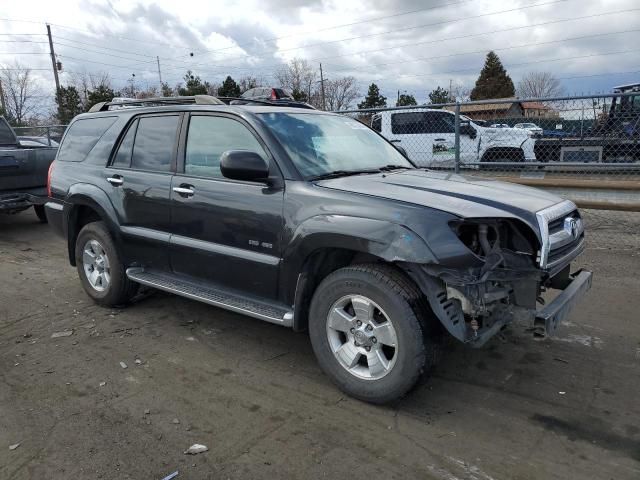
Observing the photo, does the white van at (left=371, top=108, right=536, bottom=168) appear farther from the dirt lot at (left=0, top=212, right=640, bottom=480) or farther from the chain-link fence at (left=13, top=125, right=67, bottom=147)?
the chain-link fence at (left=13, top=125, right=67, bottom=147)

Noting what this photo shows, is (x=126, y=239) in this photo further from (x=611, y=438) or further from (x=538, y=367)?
(x=611, y=438)

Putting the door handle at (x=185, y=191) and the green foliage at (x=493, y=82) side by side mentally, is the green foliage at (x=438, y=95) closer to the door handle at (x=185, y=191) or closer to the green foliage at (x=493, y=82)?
the green foliage at (x=493, y=82)

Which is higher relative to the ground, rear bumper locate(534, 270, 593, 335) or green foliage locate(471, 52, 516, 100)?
green foliage locate(471, 52, 516, 100)

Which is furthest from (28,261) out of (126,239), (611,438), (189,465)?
(611,438)

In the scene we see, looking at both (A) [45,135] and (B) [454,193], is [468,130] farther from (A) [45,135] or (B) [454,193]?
(A) [45,135]

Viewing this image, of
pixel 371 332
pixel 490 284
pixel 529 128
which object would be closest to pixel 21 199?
pixel 371 332

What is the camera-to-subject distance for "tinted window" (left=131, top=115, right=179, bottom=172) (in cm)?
442

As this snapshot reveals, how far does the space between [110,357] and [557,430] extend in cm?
314

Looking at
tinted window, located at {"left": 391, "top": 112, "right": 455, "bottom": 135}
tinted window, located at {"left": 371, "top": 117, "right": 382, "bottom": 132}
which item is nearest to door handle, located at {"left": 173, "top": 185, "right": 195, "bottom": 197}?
tinted window, located at {"left": 391, "top": 112, "right": 455, "bottom": 135}

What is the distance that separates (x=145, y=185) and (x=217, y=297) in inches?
48.8

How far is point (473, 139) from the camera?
1263 cm

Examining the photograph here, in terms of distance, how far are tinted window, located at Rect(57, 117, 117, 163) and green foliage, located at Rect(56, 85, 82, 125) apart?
35.1m

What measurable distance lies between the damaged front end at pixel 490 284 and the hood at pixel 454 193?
9 cm

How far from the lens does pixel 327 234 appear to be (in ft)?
10.8
